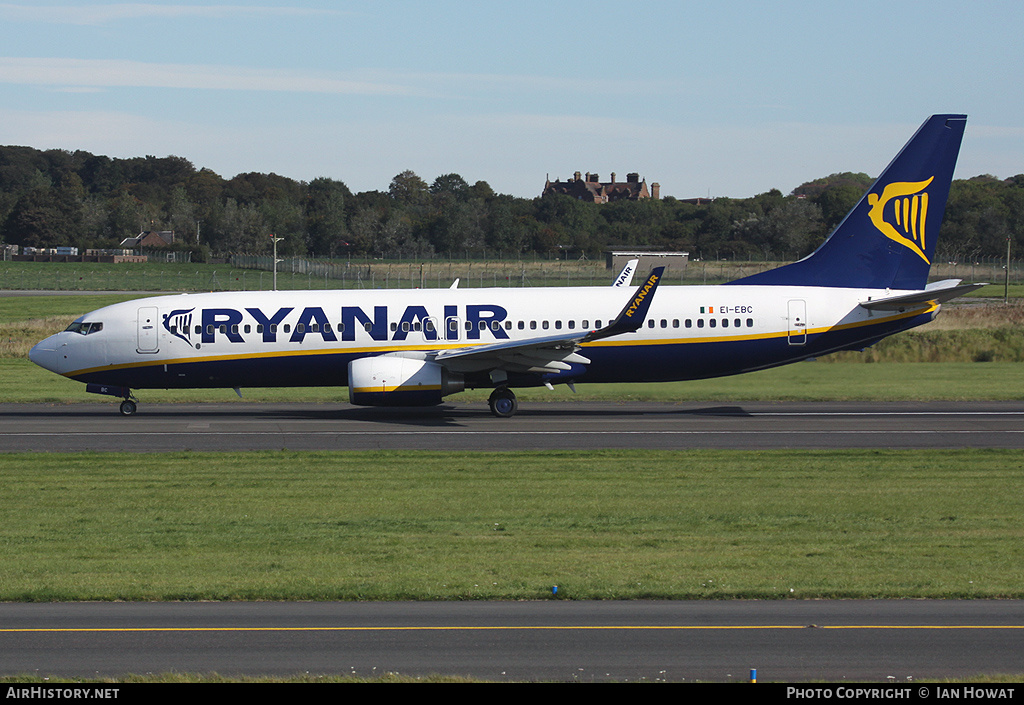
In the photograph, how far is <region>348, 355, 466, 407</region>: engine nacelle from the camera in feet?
104

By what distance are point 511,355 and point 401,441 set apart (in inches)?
197

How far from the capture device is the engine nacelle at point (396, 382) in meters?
31.8

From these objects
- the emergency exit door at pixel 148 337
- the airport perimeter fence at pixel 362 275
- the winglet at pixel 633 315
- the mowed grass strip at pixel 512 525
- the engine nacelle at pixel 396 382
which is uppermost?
the airport perimeter fence at pixel 362 275

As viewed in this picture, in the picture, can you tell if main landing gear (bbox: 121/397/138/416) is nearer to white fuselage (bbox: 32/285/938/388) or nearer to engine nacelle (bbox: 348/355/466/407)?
white fuselage (bbox: 32/285/938/388)

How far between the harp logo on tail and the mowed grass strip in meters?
10.6

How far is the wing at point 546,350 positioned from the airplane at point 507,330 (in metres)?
0.07

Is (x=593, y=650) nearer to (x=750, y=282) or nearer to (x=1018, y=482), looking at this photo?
(x=1018, y=482)

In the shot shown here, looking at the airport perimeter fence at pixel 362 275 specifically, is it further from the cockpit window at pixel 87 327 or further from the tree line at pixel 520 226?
the cockpit window at pixel 87 327

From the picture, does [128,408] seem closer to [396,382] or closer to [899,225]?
[396,382]

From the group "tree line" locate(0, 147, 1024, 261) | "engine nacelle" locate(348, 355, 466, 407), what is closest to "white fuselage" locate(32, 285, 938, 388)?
"engine nacelle" locate(348, 355, 466, 407)

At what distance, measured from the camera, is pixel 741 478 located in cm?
2361

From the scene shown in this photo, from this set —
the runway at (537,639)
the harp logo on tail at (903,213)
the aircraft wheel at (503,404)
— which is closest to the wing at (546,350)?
the aircraft wheel at (503,404)

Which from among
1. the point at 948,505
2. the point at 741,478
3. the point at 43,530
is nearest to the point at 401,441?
the point at 741,478

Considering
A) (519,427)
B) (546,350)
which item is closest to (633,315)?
(546,350)
